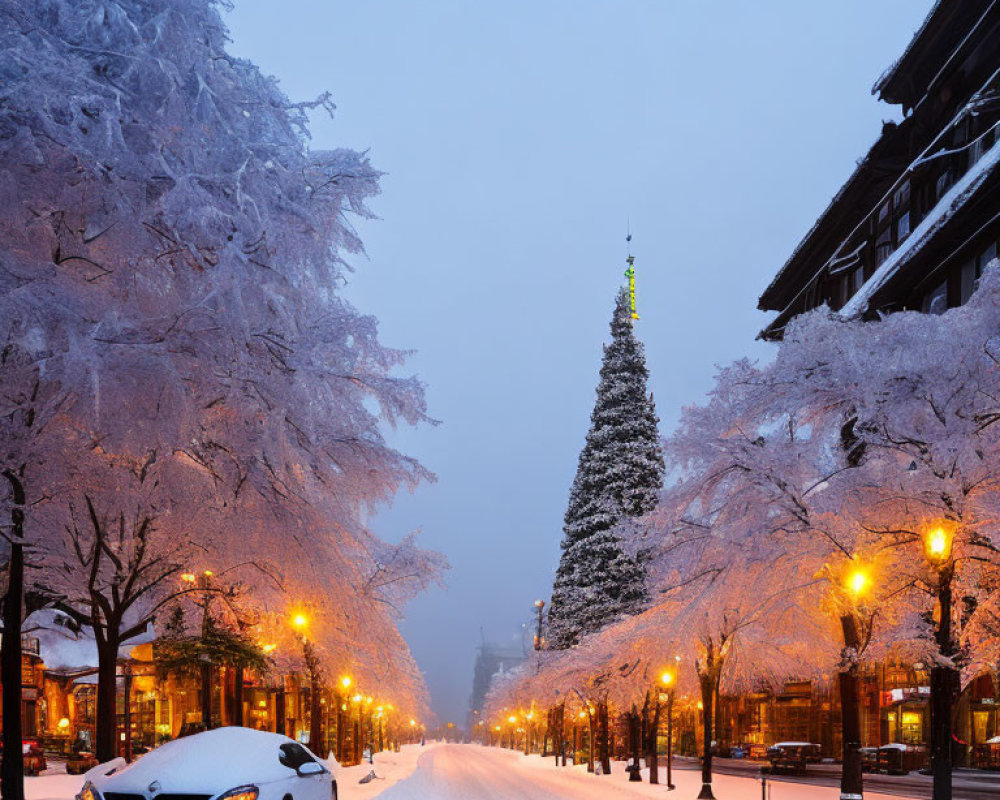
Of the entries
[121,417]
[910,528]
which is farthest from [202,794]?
[910,528]

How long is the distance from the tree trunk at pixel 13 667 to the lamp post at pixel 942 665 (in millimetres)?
11598

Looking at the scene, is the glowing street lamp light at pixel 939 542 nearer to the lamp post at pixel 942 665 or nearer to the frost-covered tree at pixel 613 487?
the lamp post at pixel 942 665

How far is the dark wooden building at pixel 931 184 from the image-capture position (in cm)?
2606

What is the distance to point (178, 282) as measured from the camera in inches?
415

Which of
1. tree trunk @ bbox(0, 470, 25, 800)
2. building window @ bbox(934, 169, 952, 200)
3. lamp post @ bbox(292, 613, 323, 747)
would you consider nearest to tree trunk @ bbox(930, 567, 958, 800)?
tree trunk @ bbox(0, 470, 25, 800)

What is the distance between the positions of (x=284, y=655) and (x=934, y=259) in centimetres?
2477

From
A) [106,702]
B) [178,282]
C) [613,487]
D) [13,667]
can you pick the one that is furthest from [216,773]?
[613,487]

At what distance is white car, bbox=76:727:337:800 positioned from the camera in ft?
31.3

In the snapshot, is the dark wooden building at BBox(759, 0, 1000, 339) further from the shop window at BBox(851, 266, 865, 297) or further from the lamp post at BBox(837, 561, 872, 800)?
the lamp post at BBox(837, 561, 872, 800)

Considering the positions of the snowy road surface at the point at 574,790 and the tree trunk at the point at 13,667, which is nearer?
the tree trunk at the point at 13,667

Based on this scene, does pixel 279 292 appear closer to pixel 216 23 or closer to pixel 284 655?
pixel 216 23

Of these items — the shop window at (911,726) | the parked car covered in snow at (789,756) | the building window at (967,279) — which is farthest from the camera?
the shop window at (911,726)

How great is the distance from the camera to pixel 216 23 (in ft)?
36.9

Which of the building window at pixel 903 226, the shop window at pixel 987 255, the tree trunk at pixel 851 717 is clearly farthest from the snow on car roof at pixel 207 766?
the building window at pixel 903 226
